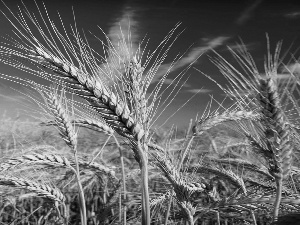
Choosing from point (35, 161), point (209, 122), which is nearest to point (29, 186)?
point (35, 161)

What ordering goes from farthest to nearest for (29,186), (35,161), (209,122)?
1. (209,122)
2. (29,186)
3. (35,161)

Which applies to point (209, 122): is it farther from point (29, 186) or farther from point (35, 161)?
point (29, 186)

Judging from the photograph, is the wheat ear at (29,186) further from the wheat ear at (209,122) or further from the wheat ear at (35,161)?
the wheat ear at (209,122)

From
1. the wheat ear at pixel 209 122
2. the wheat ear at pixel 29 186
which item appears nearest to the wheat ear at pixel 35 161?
the wheat ear at pixel 29 186

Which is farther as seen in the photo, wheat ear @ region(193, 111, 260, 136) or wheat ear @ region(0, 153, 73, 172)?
wheat ear @ region(193, 111, 260, 136)

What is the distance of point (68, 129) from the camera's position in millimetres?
3430

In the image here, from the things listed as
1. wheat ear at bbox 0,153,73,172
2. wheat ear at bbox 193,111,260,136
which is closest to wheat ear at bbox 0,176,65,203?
wheat ear at bbox 0,153,73,172

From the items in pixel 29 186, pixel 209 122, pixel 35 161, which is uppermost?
Answer: pixel 209 122

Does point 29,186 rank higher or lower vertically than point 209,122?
lower

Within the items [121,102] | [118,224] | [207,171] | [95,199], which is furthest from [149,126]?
[95,199]

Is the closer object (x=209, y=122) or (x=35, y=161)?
(x=35, y=161)

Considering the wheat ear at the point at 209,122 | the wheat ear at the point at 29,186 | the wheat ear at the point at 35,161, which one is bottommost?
the wheat ear at the point at 29,186

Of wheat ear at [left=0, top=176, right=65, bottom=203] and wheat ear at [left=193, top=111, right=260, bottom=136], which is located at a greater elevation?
wheat ear at [left=193, top=111, right=260, bottom=136]

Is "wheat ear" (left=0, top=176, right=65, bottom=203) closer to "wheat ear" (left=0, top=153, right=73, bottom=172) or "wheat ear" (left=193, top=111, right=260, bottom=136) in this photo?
"wheat ear" (left=0, top=153, right=73, bottom=172)
